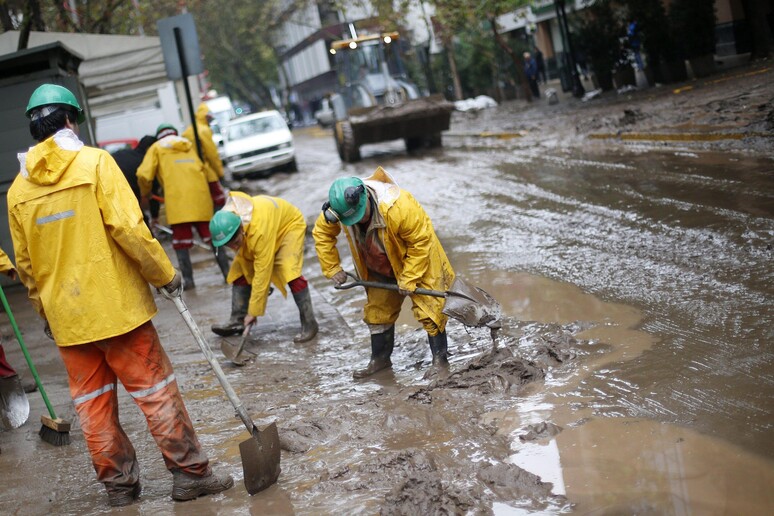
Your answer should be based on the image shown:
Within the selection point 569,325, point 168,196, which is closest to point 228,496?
point 569,325

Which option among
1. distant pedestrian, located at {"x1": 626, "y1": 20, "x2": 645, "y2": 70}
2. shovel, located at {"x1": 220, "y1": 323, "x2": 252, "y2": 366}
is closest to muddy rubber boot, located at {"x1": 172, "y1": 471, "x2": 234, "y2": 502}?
shovel, located at {"x1": 220, "y1": 323, "x2": 252, "y2": 366}

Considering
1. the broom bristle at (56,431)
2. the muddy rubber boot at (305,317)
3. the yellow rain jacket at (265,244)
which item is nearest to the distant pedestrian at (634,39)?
the yellow rain jacket at (265,244)

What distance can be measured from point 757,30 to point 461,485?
1841 cm

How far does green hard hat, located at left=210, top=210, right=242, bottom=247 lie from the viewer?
22.0 feet

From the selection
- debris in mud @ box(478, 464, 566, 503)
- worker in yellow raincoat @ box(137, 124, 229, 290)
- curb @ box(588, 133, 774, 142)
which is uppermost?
worker in yellow raincoat @ box(137, 124, 229, 290)

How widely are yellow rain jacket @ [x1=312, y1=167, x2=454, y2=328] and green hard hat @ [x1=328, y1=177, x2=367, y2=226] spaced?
0.14m

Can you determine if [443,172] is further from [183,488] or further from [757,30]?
[183,488]

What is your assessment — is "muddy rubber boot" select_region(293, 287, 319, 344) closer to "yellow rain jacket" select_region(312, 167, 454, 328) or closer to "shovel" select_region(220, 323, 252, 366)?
"shovel" select_region(220, 323, 252, 366)

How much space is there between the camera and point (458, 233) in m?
10.0

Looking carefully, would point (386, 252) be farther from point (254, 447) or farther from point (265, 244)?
point (254, 447)

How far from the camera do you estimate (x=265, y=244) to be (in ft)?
22.7

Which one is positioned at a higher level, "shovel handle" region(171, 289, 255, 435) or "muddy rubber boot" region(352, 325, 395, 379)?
"shovel handle" region(171, 289, 255, 435)

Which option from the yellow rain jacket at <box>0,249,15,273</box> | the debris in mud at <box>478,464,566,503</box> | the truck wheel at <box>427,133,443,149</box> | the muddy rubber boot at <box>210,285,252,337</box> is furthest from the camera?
the truck wheel at <box>427,133,443,149</box>

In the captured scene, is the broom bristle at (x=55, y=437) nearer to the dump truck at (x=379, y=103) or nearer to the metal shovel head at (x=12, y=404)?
the metal shovel head at (x=12, y=404)
